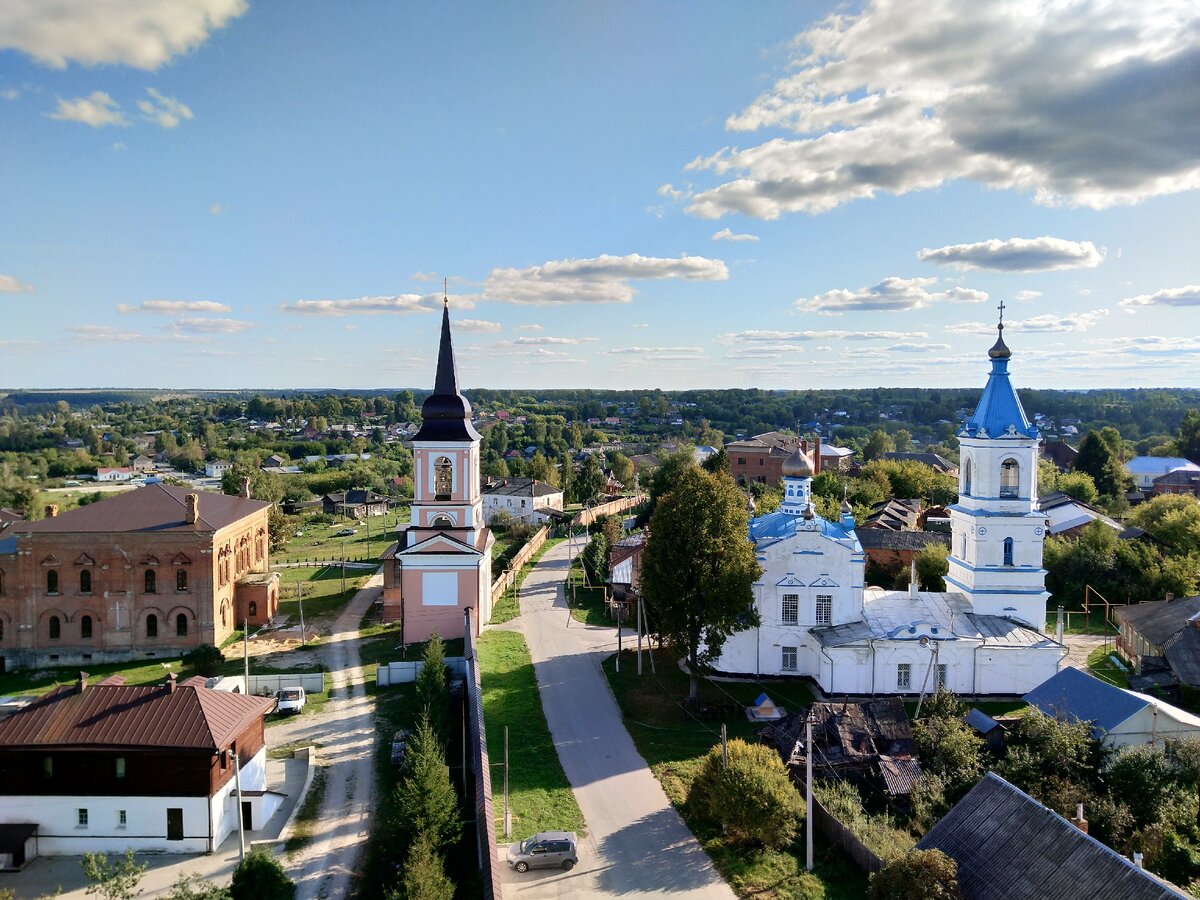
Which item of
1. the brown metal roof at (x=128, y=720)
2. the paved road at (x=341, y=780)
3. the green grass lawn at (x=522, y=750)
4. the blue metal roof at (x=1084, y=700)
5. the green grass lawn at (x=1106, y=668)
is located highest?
the brown metal roof at (x=128, y=720)

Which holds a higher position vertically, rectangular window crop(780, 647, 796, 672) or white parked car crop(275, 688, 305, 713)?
rectangular window crop(780, 647, 796, 672)

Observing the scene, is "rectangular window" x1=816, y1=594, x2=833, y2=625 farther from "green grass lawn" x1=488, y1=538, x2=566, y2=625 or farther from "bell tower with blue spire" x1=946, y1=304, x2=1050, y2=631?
"green grass lawn" x1=488, y1=538, x2=566, y2=625

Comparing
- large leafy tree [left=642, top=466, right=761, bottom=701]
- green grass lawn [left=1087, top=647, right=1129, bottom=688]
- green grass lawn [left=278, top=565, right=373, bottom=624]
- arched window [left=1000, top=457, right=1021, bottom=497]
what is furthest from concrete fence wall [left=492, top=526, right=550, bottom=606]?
green grass lawn [left=1087, top=647, right=1129, bottom=688]

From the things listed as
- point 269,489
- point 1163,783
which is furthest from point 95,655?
point 269,489

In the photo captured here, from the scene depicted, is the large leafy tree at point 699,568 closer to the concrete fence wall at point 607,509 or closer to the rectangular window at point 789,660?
the rectangular window at point 789,660

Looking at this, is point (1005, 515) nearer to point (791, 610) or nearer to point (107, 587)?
point (791, 610)

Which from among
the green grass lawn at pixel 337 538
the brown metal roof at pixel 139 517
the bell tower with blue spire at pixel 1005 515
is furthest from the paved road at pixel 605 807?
the green grass lawn at pixel 337 538
